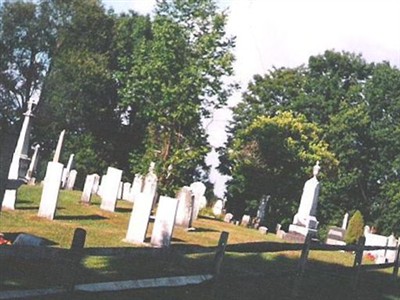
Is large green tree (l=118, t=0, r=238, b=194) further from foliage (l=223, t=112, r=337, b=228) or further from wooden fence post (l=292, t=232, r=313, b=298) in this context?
wooden fence post (l=292, t=232, r=313, b=298)

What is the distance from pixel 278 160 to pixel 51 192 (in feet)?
102

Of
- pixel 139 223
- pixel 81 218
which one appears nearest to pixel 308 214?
pixel 81 218

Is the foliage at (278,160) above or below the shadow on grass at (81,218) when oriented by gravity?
above

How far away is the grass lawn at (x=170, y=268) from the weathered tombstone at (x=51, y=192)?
0.29 m

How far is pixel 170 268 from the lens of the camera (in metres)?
11.8

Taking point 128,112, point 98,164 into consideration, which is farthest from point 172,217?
point 128,112

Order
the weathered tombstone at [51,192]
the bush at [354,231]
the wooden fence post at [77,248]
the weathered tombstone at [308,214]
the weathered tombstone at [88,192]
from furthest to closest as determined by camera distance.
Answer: the bush at [354,231], the weathered tombstone at [308,214], the weathered tombstone at [88,192], the weathered tombstone at [51,192], the wooden fence post at [77,248]

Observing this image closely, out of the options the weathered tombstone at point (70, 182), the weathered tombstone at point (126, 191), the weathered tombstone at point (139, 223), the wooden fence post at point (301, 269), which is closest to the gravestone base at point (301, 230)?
the weathered tombstone at point (126, 191)

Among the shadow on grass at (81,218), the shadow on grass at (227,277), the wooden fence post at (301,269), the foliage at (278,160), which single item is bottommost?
the shadow on grass at (81,218)

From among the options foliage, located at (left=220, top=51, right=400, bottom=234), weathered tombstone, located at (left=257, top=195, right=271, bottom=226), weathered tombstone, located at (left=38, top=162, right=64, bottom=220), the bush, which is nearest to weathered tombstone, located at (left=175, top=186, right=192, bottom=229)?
weathered tombstone, located at (left=38, top=162, right=64, bottom=220)

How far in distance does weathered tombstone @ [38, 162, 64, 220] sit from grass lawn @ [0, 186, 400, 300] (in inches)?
11.4

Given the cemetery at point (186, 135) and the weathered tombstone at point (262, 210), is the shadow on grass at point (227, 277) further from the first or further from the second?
the weathered tombstone at point (262, 210)

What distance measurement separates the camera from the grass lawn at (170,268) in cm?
879

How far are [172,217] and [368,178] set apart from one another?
42746 millimetres
